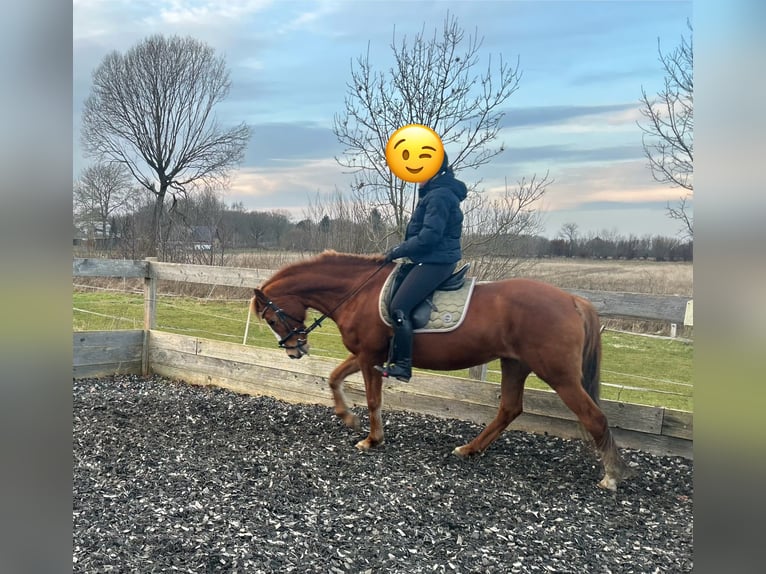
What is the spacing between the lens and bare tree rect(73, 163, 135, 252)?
7.89 metres

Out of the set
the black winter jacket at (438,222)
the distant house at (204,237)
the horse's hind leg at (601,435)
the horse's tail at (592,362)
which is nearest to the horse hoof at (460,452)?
the horse's hind leg at (601,435)

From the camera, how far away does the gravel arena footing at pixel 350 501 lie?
8.89 ft

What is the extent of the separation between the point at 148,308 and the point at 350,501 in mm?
4316

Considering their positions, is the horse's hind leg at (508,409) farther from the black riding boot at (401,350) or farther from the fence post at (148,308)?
the fence post at (148,308)

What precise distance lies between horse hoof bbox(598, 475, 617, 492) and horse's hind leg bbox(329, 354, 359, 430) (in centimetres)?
190

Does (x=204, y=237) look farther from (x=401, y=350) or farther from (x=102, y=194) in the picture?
(x=401, y=350)

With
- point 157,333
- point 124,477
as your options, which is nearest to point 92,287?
point 157,333

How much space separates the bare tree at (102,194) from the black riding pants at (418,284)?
5529 mm

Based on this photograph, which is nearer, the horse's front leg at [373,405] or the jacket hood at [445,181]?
the jacket hood at [445,181]

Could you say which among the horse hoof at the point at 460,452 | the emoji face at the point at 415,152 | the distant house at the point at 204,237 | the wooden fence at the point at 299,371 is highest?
the emoji face at the point at 415,152

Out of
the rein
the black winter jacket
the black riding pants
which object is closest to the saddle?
the black riding pants
